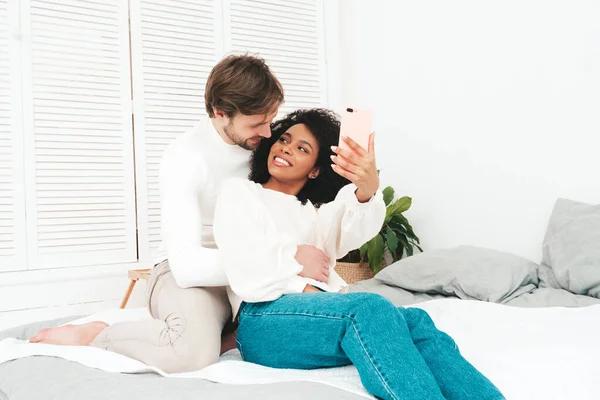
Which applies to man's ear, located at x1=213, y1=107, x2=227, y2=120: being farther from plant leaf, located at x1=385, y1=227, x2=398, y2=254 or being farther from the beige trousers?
plant leaf, located at x1=385, y1=227, x2=398, y2=254

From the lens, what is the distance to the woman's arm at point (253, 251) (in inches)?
50.4

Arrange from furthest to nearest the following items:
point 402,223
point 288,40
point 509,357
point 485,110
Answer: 1. point 288,40
2. point 402,223
3. point 485,110
4. point 509,357

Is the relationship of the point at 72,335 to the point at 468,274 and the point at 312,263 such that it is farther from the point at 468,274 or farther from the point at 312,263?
the point at 468,274

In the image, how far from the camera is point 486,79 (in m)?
2.47

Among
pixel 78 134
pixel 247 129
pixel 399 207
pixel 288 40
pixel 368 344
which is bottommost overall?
pixel 368 344

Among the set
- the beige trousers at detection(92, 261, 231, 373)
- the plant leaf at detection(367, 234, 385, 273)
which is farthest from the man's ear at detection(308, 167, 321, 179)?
the plant leaf at detection(367, 234, 385, 273)

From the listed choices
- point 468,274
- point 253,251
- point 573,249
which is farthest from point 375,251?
point 253,251

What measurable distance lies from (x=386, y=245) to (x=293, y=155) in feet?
4.30

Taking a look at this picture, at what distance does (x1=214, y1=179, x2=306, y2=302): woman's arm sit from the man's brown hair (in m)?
0.24

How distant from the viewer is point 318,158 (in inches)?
65.3

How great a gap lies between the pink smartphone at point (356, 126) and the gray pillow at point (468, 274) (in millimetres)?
813

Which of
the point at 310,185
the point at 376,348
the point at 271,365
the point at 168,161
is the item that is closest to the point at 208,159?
the point at 168,161

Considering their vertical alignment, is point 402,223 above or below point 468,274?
above

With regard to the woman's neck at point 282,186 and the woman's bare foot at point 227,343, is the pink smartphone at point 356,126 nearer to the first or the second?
the woman's neck at point 282,186
